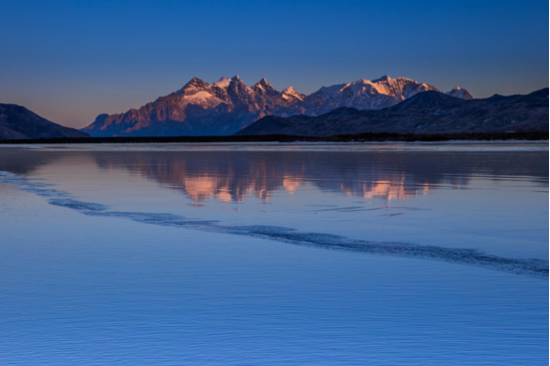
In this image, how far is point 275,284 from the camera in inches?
441

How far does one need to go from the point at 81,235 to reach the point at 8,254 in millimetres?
2553

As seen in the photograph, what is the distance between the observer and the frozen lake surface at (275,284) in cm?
809

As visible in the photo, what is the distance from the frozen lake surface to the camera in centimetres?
809

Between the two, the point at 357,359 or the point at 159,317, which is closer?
the point at 357,359

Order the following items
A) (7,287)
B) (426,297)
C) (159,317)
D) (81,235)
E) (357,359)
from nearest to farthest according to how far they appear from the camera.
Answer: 1. (357,359)
2. (159,317)
3. (426,297)
4. (7,287)
5. (81,235)

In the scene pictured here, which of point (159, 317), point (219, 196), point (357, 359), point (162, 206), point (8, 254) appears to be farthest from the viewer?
point (219, 196)

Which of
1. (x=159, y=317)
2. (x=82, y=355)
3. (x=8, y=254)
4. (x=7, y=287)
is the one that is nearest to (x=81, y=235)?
(x=8, y=254)

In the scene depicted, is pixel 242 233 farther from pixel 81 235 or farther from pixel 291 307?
pixel 291 307

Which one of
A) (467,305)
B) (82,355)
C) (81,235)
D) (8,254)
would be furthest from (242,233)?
(82,355)

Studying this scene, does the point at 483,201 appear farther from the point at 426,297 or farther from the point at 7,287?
the point at 7,287

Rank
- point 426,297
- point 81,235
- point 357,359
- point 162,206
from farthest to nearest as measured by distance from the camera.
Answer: point 162,206
point 81,235
point 426,297
point 357,359

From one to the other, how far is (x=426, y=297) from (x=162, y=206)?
13.6 meters

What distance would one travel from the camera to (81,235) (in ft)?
53.7

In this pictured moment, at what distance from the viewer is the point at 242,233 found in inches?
652
